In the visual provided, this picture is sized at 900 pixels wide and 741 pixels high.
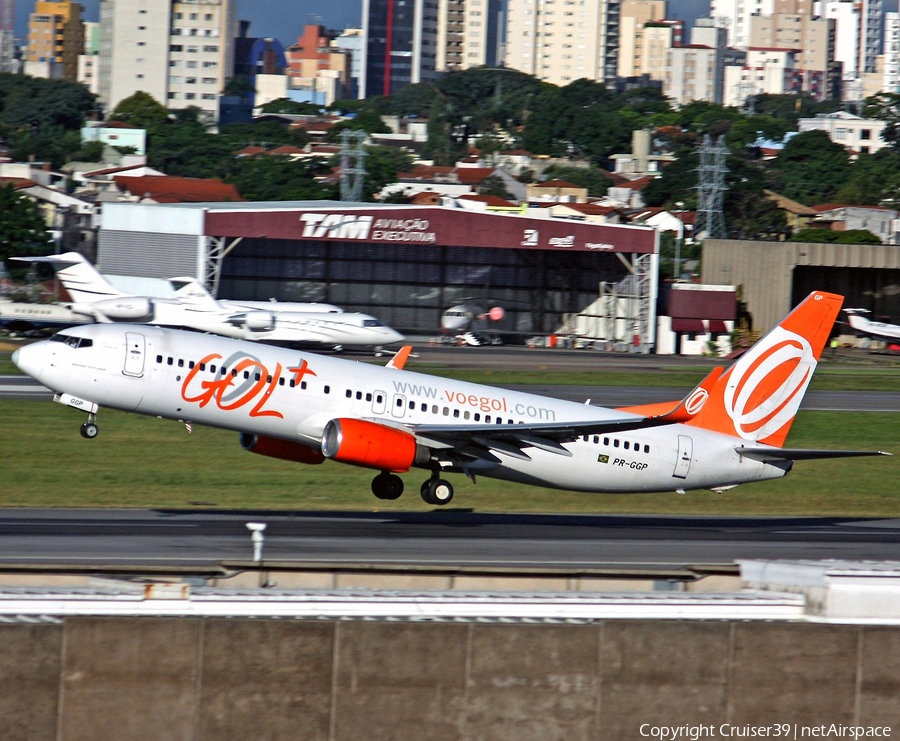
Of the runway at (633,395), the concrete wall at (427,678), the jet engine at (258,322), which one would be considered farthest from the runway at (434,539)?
the jet engine at (258,322)

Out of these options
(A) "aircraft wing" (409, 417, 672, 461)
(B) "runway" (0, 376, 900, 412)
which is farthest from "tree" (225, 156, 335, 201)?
(A) "aircraft wing" (409, 417, 672, 461)

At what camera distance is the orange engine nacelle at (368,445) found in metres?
31.6

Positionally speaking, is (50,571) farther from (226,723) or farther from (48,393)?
(48,393)

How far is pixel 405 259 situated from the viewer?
11006cm

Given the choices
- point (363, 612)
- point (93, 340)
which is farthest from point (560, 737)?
point (93, 340)

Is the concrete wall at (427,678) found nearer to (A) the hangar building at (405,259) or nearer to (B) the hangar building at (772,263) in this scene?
(A) the hangar building at (405,259)

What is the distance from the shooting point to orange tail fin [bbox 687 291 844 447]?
122 feet

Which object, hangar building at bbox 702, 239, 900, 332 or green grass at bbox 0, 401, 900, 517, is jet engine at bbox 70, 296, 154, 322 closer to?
green grass at bbox 0, 401, 900, 517

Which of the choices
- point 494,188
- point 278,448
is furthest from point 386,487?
point 494,188

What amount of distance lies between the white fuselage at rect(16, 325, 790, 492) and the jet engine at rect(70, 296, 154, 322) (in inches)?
2020

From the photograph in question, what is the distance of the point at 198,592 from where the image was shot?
18594 millimetres

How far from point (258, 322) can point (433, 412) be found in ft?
169

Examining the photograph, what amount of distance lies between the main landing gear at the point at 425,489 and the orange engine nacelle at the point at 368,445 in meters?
2.00

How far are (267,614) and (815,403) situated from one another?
58.5 meters
